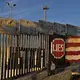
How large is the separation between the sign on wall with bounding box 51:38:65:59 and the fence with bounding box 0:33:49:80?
88 centimetres

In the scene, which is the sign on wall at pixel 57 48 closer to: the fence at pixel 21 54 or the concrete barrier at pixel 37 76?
the fence at pixel 21 54

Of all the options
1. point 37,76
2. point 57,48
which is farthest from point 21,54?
point 57,48

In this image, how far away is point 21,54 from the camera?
43.0 feet

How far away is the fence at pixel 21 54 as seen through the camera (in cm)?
1174

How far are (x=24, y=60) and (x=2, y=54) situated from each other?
193 centimetres

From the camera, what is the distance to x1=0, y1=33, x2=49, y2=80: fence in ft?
38.5

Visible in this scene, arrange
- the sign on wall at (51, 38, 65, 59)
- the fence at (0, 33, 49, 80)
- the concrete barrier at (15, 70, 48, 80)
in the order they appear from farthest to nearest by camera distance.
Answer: the sign on wall at (51, 38, 65, 59)
the concrete barrier at (15, 70, 48, 80)
the fence at (0, 33, 49, 80)

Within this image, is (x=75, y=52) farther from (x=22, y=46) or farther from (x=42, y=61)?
(x=22, y=46)

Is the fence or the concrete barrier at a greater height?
the fence

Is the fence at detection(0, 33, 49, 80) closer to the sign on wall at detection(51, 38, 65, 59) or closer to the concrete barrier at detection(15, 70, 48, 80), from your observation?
the concrete barrier at detection(15, 70, 48, 80)

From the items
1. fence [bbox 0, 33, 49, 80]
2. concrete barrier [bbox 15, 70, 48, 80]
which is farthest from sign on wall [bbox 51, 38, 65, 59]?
concrete barrier [bbox 15, 70, 48, 80]

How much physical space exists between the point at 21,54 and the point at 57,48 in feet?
13.3

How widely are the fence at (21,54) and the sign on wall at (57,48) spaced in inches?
34.5

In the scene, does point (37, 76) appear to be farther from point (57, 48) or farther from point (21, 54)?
Answer: point (57, 48)
